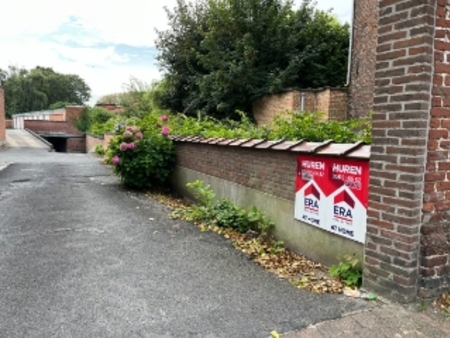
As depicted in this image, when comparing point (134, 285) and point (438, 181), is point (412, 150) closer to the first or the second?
point (438, 181)

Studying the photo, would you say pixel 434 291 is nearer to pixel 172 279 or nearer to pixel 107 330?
pixel 172 279

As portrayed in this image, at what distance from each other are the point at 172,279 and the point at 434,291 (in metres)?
2.18

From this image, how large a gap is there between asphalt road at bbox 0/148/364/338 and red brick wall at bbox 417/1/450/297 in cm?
61

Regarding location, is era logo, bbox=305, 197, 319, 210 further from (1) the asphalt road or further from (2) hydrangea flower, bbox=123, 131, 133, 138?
(2) hydrangea flower, bbox=123, 131, 133, 138

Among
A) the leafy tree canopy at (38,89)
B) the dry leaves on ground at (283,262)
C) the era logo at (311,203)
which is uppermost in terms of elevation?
the leafy tree canopy at (38,89)

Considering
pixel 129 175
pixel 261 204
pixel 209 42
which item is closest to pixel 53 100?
pixel 209 42

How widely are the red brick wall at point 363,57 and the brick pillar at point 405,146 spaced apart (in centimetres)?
808

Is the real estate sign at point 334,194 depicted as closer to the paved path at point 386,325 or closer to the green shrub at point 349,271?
the green shrub at point 349,271

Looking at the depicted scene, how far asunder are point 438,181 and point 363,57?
9.25 metres

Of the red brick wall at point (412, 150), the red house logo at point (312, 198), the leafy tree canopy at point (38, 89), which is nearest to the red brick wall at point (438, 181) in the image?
the red brick wall at point (412, 150)

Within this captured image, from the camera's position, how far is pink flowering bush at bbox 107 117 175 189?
8.15 m

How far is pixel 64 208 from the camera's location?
6.56m

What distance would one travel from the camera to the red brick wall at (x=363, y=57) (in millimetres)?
10609

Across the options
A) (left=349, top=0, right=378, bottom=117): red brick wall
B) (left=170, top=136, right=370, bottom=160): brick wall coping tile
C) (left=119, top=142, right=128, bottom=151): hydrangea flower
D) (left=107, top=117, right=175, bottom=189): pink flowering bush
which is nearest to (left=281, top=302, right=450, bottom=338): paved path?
(left=170, top=136, right=370, bottom=160): brick wall coping tile
